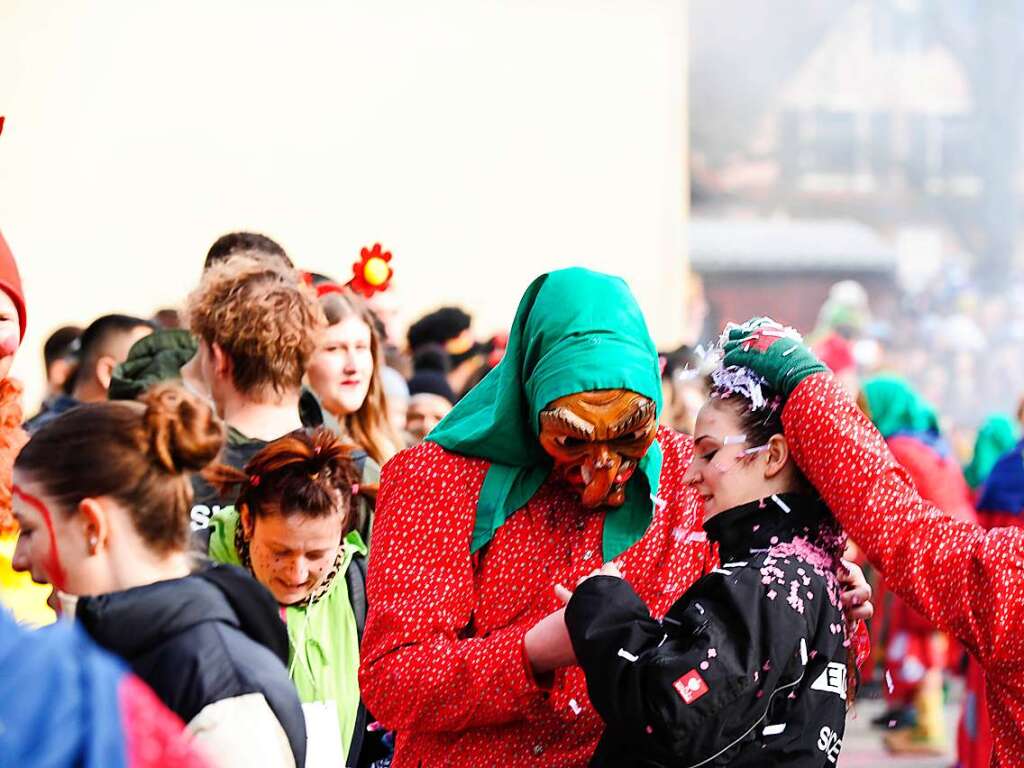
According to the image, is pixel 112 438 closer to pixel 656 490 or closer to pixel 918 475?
pixel 656 490

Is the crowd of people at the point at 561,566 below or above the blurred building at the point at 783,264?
above

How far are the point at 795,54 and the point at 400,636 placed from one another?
57.0ft

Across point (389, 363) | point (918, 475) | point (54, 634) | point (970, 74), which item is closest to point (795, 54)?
point (970, 74)

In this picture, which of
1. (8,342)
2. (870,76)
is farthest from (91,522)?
(870,76)

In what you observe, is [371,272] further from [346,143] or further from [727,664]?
[346,143]

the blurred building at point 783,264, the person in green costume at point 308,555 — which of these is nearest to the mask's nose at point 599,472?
the person in green costume at point 308,555

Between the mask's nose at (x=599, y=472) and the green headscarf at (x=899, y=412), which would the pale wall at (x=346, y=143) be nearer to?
the green headscarf at (x=899, y=412)

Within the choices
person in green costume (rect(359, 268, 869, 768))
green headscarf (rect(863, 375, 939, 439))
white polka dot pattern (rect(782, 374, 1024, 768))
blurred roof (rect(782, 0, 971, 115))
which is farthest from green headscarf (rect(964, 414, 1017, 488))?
blurred roof (rect(782, 0, 971, 115))

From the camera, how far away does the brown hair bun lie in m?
2.69

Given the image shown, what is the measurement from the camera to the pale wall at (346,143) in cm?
1255

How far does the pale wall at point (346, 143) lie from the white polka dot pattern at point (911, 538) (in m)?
8.65

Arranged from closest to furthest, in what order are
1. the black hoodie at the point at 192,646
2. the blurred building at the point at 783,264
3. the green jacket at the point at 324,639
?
the black hoodie at the point at 192,646
the green jacket at the point at 324,639
the blurred building at the point at 783,264

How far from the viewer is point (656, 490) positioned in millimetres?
3152

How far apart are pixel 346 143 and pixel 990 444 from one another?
5845 millimetres
